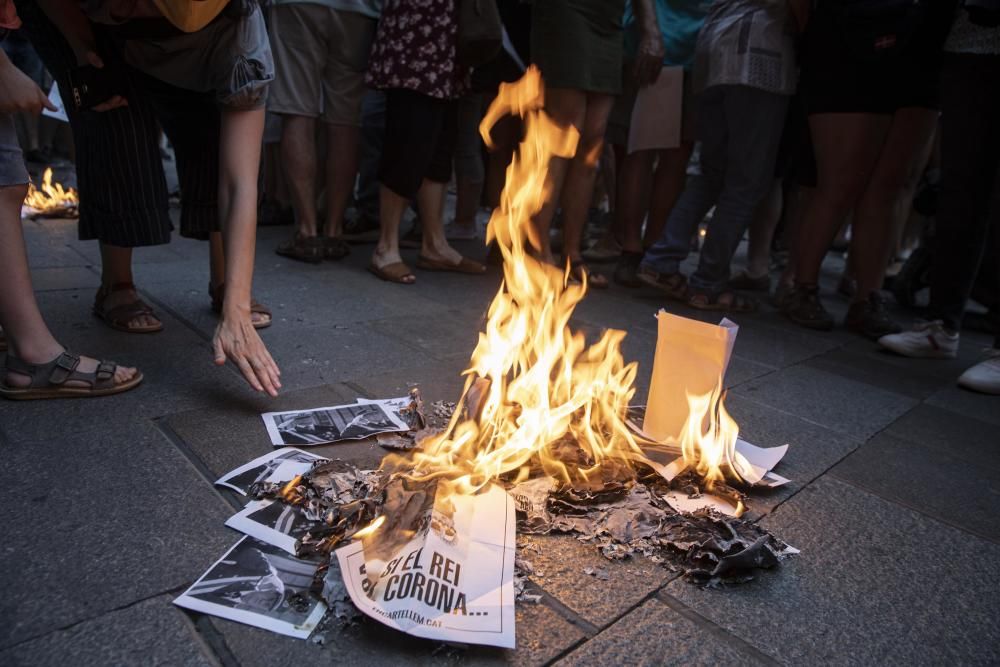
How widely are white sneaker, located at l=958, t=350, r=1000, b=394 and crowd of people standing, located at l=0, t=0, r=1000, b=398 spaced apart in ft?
0.06

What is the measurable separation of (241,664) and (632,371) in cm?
140

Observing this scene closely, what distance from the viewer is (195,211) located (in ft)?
8.87

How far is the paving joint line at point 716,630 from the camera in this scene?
128 cm

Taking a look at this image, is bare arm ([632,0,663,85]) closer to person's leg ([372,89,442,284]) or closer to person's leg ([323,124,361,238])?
person's leg ([372,89,442,284])

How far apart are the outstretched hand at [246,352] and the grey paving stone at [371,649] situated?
0.94 m

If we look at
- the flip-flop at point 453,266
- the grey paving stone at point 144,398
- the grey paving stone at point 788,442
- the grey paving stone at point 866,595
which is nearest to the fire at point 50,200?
the flip-flop at point 453,266

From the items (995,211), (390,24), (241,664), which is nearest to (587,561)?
(241,664)

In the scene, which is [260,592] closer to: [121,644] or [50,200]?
[121,644]

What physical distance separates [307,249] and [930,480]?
3.49m

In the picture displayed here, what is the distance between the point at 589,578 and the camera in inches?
57.3

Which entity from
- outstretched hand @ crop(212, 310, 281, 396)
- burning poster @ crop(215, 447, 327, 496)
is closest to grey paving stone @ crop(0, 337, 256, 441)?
outstretched hand @ crop(212, 310, 281, 396)

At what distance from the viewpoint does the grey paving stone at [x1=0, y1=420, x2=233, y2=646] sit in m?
1.24

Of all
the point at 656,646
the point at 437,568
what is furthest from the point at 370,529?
the point at 656,646

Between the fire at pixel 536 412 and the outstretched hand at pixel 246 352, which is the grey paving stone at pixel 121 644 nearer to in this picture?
the fire at pixel 536 412
